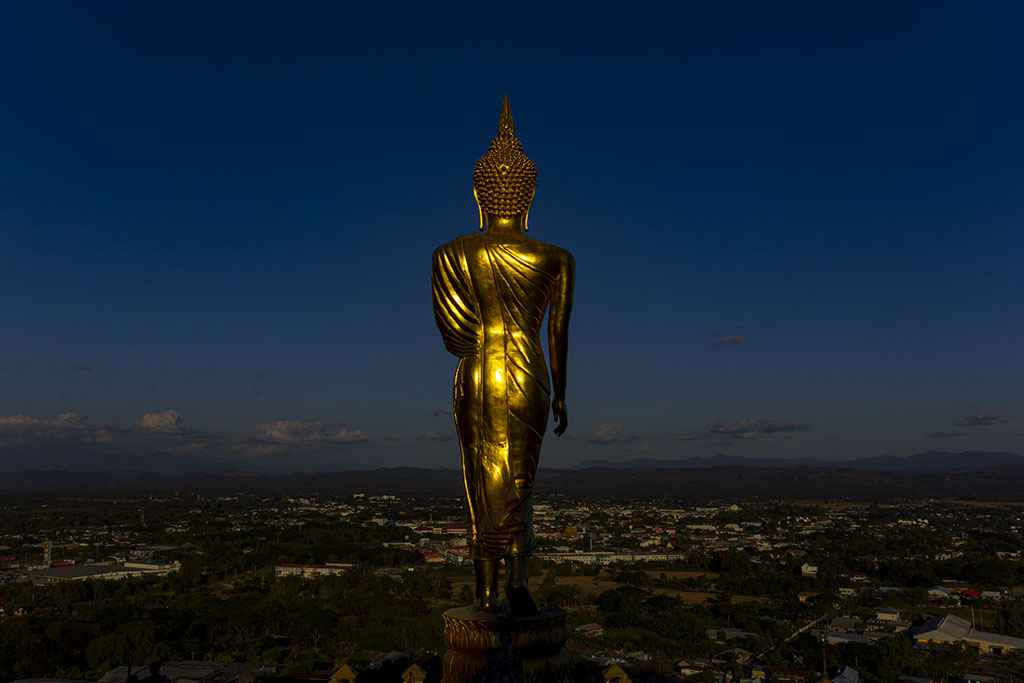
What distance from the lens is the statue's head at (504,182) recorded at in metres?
7.48

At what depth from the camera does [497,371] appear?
711cm

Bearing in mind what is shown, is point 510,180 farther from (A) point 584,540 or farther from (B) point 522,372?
(A) point 584,540

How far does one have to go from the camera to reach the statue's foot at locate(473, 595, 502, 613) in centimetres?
668

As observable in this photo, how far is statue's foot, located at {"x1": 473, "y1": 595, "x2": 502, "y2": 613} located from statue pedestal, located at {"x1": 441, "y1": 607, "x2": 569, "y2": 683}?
0.09 m

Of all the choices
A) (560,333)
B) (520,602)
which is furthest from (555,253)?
(520,602)

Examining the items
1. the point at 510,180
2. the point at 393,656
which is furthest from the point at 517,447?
the point at 393,656

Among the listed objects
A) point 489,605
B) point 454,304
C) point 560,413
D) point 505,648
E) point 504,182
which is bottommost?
point 505,648

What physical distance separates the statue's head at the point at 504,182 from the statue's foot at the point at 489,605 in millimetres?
3300

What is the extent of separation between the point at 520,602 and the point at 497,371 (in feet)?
6.31

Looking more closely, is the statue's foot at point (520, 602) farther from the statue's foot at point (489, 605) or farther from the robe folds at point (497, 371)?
the robe folds at point (497, 371)

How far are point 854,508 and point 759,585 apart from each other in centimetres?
8793

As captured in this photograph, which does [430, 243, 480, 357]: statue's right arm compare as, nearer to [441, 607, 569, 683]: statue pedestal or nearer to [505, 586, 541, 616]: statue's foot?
[505, 586, 541, 616]: statue's foot

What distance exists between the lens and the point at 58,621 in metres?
26.4

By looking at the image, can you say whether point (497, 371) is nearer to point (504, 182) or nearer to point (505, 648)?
point (504, 182)
